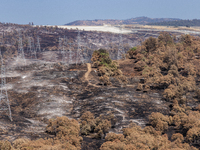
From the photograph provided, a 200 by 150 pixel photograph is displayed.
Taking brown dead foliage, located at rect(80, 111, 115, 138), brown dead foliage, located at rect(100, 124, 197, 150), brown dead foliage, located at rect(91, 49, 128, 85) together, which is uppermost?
brown dead foliage, located at rect(91, 49, 128, 85)

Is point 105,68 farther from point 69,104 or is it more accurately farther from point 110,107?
point 110,107

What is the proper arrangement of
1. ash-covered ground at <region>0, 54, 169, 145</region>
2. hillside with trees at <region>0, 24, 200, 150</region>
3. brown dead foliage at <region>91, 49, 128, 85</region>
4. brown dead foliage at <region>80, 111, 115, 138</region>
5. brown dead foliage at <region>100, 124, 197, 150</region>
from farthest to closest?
brown dead foliage at <region>91, 49, 128, 85</region> → ash-covered ground at <region>0, 54, 169, 145</region> → brown dead foliage at <region>80, 111, 115, 138</region> → hillside with trees at <region>0, 24, 200, 150</region> → brown dead foliage at <region>100, 124, 197, 150</region>

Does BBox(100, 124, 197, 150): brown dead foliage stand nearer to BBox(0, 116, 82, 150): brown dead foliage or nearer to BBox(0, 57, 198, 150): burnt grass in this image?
BBox(0, 57, 198, 150): burnt grass

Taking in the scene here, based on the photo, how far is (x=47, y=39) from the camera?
148 m

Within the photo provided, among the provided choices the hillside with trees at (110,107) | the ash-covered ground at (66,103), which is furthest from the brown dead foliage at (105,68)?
the ash-covered ground at (66,103)

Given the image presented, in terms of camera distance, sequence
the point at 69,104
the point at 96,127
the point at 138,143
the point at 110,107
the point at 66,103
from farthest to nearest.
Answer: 1. the point at 66,103
2. the point at 69,104
3. the point at 110,107
4. the point at 96,127
5. the point at 138,143

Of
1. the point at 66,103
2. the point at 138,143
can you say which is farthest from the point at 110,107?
the point at 138,143

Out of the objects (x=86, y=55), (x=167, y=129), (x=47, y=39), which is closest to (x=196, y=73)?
(x=167, y=129)

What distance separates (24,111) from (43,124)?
22.9 ft

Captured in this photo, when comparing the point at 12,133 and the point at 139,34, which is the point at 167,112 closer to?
the point at 12,133

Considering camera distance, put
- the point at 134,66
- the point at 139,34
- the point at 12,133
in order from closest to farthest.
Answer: the point at 12,133, the point at 134,66, the point at 139,34

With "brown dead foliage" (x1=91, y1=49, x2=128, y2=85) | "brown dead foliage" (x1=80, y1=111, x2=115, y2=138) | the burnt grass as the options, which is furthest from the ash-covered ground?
"brown dead foliage" (x1=91, y1=49, x2=128, y2=85)

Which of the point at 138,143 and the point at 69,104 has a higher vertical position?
the point at 138,143

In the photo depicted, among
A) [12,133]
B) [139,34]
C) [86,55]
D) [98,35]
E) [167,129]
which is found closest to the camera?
[12,133]
